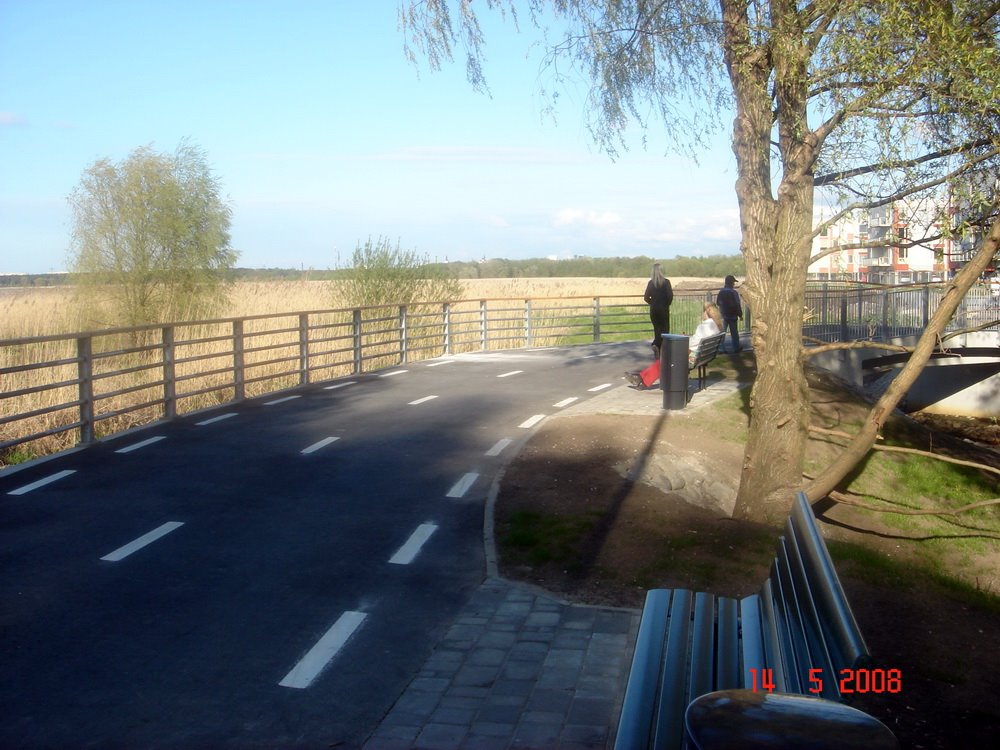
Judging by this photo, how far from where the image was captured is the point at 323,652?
5750 mm

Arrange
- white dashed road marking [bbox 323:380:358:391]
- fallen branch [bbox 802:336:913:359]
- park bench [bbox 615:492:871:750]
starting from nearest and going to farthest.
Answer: park bench [bbox 615:492:871:750] < fallen branch [bbox 802:336:913:359] < white dashed road marking [bbox 323:380:358:391]

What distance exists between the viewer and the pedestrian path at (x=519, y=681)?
182 inches

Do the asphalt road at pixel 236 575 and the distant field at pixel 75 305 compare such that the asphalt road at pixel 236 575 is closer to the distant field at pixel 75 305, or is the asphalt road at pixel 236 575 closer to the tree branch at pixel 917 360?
the tree branch at pixel 917 360

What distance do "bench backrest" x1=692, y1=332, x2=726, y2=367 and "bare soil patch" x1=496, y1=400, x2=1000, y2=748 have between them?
3.93 metres

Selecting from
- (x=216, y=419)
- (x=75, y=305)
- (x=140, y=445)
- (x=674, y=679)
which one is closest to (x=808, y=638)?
(x=674, y=679)

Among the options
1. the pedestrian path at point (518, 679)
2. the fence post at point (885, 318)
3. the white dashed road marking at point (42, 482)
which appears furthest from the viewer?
the fence post at point (885, 318)

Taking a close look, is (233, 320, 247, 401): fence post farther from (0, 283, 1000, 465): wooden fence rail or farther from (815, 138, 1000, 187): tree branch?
(815, 138, 1000, 187): tree branch

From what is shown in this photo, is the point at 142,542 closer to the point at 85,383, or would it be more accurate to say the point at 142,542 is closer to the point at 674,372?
the point at 85,383

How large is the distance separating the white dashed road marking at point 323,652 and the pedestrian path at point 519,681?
1.85 ft

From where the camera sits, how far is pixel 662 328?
64.8 ft

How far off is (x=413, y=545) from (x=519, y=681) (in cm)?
291

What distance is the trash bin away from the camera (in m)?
14.6

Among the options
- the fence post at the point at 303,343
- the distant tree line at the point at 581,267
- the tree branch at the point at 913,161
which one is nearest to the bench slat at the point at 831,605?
the tree branch at the point at 913,161

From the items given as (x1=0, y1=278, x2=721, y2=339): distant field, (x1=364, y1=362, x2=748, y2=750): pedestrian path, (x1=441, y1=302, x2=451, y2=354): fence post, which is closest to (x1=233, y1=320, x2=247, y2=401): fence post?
(x1=0, y1=278, x2=721, y2=339): distant field
